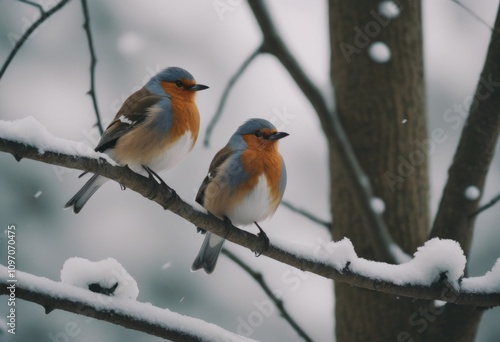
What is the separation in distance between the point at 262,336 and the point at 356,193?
3.37 meters

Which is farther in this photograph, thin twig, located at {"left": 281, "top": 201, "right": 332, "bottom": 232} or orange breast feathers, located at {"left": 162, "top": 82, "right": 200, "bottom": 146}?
thin twig, located at {"left": 281, "top": 201, "right": 332, "bottom": 232}

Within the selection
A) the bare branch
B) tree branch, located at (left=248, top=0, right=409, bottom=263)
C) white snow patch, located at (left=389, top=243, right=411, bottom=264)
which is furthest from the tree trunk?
the bare branch

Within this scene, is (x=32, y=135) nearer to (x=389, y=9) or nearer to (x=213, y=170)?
(x=213, y=170)

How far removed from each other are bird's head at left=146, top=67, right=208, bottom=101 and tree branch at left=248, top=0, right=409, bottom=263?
0.58m

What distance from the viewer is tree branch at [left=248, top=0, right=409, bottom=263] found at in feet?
12.1

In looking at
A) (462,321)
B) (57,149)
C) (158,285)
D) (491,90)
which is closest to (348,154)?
(491,90)

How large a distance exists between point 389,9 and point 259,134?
1.21 m

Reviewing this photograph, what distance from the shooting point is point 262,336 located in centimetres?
673

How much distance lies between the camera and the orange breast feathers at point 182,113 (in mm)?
3361

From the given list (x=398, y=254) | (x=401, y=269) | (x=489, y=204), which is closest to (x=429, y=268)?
(x=401, y=269)

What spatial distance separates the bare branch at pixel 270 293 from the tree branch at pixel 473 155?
88 cm

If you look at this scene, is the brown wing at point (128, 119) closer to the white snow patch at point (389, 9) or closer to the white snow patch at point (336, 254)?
the white snow patch at point (336, 254)

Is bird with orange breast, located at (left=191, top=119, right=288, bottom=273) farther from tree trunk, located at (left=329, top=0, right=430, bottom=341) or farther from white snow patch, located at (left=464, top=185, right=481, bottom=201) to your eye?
white snow patch, located at (left=464, top=185, right=481, bottom=201)

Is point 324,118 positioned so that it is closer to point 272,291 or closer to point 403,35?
point 403,35
